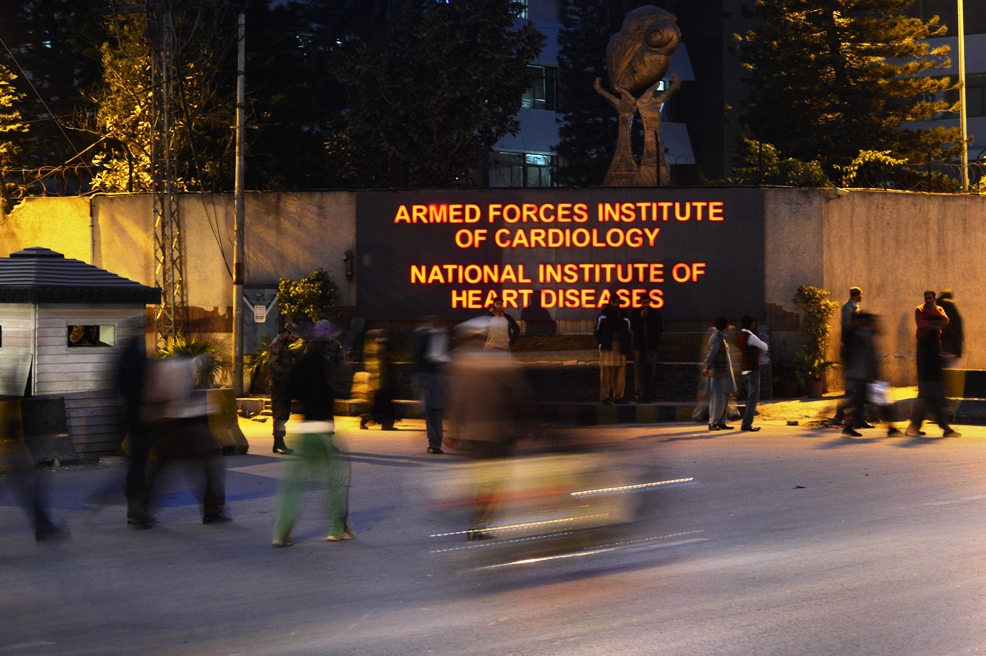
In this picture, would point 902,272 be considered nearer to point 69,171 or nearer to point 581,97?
point 69,171

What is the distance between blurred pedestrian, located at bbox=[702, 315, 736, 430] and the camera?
17.6m

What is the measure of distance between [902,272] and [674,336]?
17.7ft

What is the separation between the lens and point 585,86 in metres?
47.0

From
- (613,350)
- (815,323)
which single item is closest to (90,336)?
(613,350)

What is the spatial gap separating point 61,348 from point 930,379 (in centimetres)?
1159

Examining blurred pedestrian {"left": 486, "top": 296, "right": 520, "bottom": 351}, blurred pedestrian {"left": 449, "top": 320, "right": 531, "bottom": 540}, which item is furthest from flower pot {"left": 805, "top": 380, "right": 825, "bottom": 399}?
blurred pedestrian {"left": 449, "top": 320, "right": 531, "bottom": 540}

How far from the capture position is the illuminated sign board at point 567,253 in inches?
933

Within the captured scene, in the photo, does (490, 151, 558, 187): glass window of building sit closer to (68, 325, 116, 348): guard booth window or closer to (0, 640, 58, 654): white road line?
(68, 325, 116, 348): guard booth window

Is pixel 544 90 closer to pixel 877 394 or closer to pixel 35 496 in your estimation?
pixel 877 394

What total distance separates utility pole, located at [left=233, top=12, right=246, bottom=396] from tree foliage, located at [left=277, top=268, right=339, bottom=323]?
925mm

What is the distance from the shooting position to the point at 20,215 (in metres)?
25.8

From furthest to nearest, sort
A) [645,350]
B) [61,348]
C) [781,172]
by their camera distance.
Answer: [781,172], [645,350], [61,348]

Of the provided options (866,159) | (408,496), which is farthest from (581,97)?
(408,496)

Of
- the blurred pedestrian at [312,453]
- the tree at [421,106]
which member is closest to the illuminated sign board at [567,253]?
the tree at [421,106]
